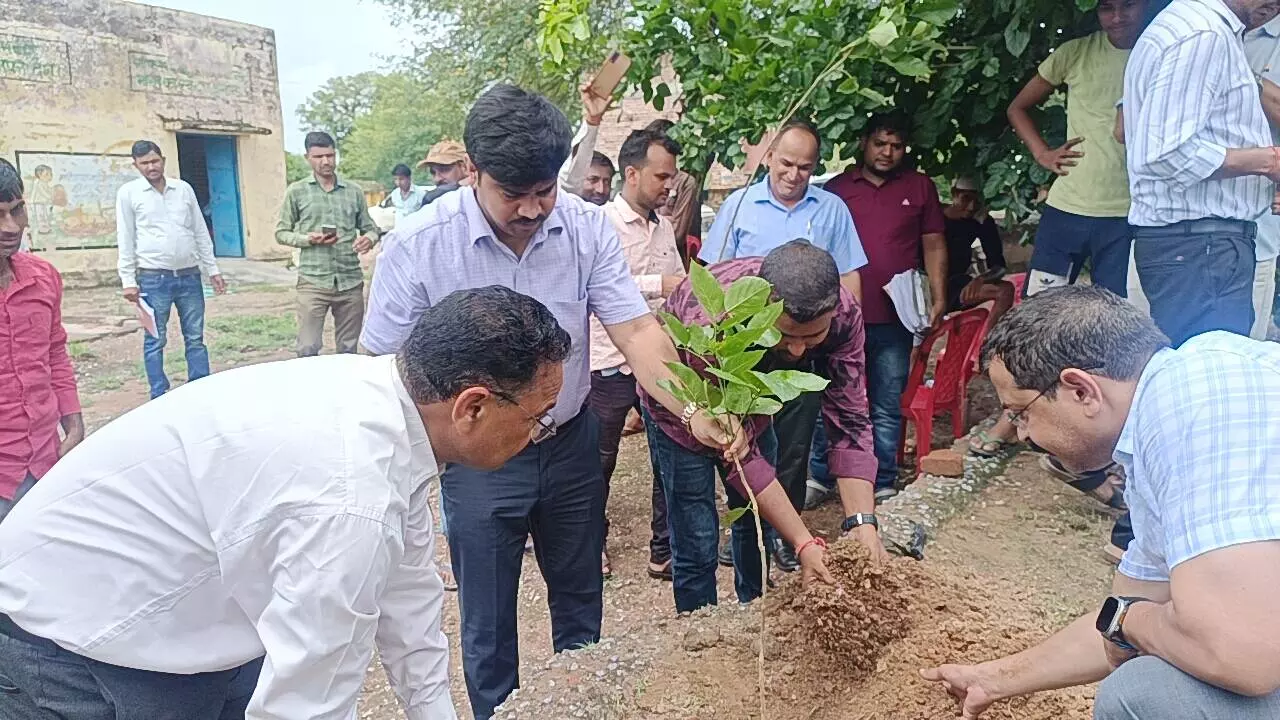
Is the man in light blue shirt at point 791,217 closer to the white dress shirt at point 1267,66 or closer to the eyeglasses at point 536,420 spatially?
the white dress shirt at point 1267,66

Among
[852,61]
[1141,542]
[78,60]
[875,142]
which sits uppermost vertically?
[78,60]

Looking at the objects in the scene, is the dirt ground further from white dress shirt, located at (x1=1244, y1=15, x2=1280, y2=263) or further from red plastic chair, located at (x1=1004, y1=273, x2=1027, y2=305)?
red plastic chair, located at (x1=1004, y1=273, x2=1027, y2=305)

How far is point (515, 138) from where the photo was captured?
2176mm

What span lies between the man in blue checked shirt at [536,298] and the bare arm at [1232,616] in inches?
41.3

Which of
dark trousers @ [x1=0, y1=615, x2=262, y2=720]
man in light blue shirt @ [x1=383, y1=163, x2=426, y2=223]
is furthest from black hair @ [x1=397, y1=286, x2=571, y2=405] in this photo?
man in light blue shirt @ [x1=383, y1=163, x2=426, y2=223]

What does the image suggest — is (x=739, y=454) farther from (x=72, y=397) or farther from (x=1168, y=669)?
(x=72, y=397)

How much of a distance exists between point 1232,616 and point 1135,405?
0.35 m

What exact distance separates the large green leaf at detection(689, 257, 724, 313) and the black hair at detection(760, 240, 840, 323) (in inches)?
15.0

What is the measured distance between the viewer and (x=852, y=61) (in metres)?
4.34

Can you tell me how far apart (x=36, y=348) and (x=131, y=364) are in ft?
22.1

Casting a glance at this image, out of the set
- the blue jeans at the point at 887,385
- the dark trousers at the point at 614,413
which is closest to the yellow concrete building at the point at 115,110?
the dark trousers at the point at 614,413

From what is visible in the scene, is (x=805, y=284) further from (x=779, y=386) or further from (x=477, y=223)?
(x=477, y=223)

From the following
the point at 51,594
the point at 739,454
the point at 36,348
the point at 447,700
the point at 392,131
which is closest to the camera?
the point at 51,594

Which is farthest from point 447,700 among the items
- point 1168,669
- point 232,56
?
point 232,56
